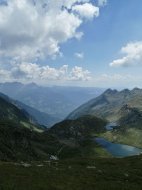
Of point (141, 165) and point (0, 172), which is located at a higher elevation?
point (0, 172)

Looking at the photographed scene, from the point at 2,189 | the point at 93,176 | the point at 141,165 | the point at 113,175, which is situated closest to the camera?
the point at 2,189

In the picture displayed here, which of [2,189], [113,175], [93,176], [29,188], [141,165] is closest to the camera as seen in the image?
[2,189]

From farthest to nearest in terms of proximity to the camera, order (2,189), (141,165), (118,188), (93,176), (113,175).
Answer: (141,165) → (113,175) → (93,176) → (118,188) → (2,189)

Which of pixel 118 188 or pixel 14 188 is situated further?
pixel 118 188

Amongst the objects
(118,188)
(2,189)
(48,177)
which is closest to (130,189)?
(118,188)

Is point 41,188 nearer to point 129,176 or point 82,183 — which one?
point 82,183

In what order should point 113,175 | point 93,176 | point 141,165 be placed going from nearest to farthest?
point 93,176
point 113,175
point 141,165

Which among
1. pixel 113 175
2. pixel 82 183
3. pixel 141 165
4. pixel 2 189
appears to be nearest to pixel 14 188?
pixel 2 189

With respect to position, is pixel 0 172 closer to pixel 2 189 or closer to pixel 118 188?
pixel 2 189

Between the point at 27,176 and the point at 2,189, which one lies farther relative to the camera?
the point at 27,176
